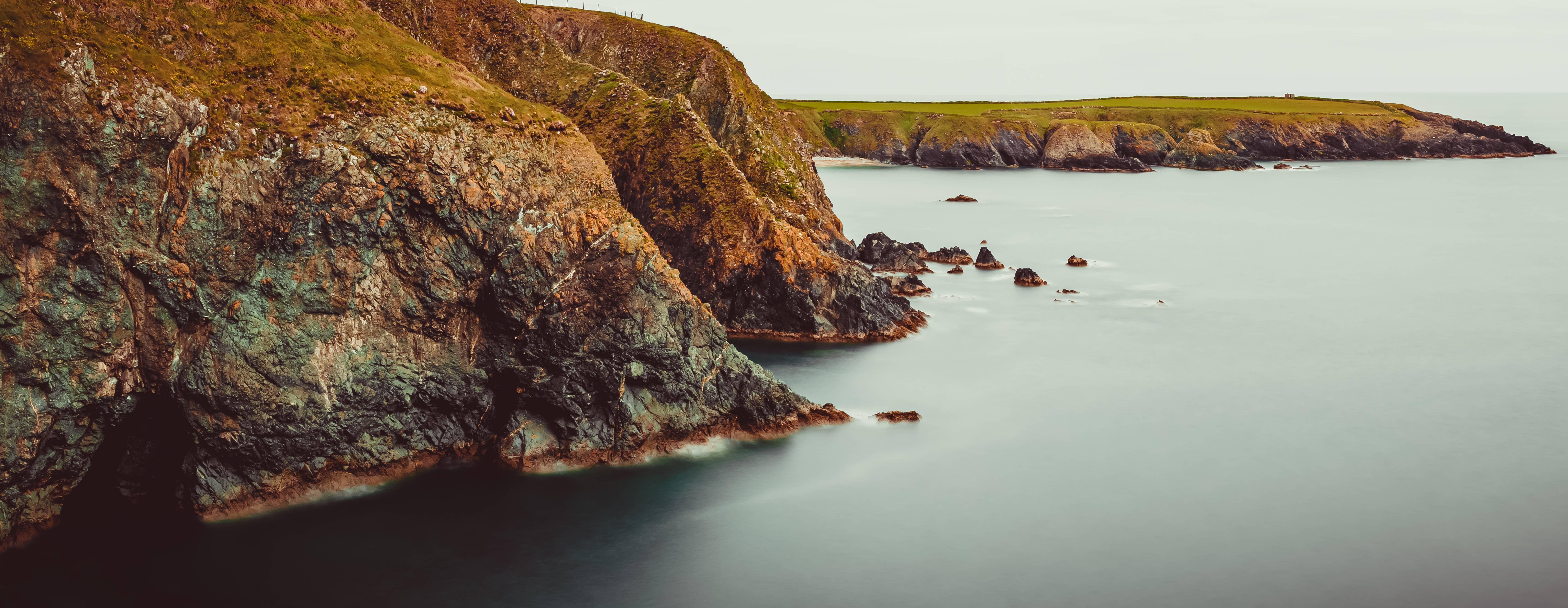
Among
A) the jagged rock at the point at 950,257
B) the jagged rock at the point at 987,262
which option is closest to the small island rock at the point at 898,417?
the jagged rock at the point at 987,262

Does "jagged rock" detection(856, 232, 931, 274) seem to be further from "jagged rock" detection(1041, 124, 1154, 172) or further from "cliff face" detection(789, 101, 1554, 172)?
"jagged rock" detection(1041, 124, 1154, 172)

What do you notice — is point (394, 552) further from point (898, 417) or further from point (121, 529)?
point (898, 417)

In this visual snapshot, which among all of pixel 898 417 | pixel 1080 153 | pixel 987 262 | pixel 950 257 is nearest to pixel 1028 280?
pixel 987 262

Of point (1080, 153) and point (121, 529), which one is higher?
point (1080, 153)

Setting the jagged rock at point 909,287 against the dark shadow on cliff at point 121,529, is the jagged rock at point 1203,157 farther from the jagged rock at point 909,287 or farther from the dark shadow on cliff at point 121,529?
the dark shadow on cliff at point 121,529

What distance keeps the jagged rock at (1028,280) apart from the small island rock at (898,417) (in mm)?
30323

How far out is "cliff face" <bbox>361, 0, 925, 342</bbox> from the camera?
148 feet

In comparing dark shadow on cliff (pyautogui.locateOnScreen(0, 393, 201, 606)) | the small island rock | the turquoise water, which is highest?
dark shadow on cliff (pyautogui.locateOnScreen(0, 393, 201, 606))

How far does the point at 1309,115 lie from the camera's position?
19075 cm

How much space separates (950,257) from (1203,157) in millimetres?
113578

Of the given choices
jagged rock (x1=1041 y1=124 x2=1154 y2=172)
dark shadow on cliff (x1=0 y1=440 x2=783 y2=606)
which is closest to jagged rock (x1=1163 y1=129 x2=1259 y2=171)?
jagged rock (x1=1041 y1=124 x2=1154 y2=172)

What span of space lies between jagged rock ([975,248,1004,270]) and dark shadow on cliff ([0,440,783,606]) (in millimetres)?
45747

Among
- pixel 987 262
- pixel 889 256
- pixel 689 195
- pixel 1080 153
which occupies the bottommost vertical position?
pixel 987 262

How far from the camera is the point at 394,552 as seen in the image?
2691cm
